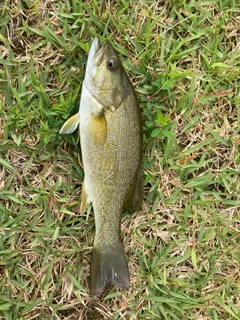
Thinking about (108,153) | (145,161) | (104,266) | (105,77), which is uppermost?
(105,77)

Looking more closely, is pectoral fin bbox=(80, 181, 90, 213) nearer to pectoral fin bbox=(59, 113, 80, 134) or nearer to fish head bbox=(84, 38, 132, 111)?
pectoral fin bbox=(59, 113, 80, 134)

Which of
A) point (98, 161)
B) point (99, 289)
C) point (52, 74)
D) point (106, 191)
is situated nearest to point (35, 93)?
point (52, 74)

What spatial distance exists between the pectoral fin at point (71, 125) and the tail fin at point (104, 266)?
93cm

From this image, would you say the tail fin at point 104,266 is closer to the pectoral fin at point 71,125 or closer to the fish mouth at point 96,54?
the pectoral fin at point 71,125

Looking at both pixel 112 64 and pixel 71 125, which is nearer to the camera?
pixel 112 64

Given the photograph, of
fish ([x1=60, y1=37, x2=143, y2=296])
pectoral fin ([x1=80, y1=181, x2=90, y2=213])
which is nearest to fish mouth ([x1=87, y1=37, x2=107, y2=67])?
fish ([x1=60, y1=37, x2=143, y2=296])

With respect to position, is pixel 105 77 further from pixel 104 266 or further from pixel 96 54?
pixel 104 266

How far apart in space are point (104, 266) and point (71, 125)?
3.69ft

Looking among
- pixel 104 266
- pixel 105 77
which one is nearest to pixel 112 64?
pixel 105 77

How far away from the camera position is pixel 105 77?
8.01 feet

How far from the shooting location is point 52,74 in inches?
109

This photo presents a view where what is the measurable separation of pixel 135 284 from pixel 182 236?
0.57 metres

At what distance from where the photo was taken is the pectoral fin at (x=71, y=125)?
8.47ft

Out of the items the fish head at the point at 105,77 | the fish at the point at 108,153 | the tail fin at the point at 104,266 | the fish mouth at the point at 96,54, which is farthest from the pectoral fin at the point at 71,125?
the tail fin at the point at 104,266
